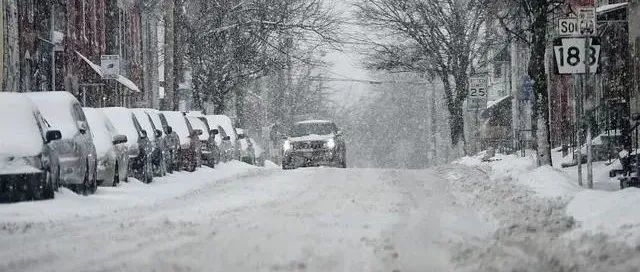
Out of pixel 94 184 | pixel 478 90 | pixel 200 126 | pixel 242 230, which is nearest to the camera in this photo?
pixel 242 230

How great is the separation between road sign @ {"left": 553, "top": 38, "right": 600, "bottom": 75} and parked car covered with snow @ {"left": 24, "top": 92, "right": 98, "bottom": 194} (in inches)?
294

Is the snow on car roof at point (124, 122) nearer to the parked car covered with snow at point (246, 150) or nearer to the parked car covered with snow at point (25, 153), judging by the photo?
the parked car covered with snow at point (25, 153)

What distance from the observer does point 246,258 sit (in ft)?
27.4

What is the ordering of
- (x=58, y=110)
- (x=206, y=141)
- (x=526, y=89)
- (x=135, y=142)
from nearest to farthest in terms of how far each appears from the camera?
(x=58, y=110) < (x=135, y=142) < (x=526, y=89) < (x=206, y=141)

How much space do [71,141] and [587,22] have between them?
26.5ft

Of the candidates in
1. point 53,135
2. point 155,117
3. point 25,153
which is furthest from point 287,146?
point 25,153

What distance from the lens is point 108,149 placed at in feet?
61.8

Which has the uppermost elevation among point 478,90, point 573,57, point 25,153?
point 478,90

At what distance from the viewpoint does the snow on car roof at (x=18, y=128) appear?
14.6 meters

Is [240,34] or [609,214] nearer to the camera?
[609,214]

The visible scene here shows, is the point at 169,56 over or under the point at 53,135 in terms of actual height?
over

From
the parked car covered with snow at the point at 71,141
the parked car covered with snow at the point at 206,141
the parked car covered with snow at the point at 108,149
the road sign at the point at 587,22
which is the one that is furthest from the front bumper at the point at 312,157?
the road sign at the point at 587,22

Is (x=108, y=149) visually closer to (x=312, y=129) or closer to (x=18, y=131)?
(x=18, y=131)

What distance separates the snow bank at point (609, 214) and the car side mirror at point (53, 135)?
7.08m
